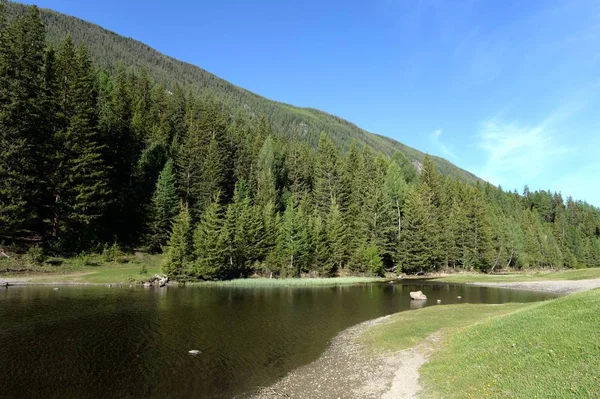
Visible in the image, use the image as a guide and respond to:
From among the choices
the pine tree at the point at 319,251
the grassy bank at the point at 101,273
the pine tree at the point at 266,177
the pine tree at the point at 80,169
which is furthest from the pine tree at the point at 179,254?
the pine tree at the point at 319,251

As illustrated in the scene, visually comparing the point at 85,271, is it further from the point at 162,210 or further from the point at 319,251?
the point at 319,251

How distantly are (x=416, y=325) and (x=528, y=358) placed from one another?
16.0 meters

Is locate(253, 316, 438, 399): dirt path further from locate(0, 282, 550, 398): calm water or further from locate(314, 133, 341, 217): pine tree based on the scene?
locate(314, 133, 341, 217): pine tree

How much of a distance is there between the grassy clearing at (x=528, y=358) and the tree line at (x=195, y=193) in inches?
2253

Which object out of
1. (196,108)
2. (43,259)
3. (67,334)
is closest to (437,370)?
(67,334)

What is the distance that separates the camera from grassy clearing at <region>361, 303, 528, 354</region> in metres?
27.6

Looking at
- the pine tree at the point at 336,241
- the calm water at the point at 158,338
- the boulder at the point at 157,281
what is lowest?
the calm water at the point at 158,338

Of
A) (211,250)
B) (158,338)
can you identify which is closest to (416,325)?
(158,338)

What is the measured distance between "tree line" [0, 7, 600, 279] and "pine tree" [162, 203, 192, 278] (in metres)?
0.28

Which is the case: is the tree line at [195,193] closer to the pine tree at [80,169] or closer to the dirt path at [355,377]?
the pine tree at [80,169]

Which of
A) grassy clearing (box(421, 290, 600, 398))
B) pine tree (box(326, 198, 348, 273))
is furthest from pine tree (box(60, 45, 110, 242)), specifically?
grassy clearing (box(421, 290, 600, 398))

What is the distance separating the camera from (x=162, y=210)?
82.6m

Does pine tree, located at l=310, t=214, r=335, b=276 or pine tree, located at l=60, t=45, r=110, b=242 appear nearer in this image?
pine tree, located at l=60, t=45, r=110, b=242

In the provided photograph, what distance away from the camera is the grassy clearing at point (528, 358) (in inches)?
553
